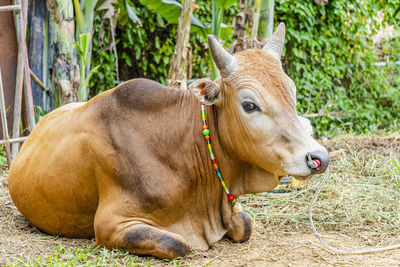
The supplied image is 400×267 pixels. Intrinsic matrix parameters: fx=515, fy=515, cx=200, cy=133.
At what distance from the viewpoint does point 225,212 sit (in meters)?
3.51

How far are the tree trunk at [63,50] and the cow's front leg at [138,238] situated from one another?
285 centimetres

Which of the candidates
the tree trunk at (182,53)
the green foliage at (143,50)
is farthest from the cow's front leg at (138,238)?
the green foliage at (143,50)

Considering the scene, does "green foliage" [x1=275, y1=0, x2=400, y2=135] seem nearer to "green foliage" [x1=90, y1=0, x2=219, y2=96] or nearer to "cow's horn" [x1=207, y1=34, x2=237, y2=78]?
"green foliage" [x1=90, y1=0, x2=219, y2=96]

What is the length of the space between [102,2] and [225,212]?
3.86m

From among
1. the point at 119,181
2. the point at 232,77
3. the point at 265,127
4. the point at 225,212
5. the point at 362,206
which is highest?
the point at 232,77

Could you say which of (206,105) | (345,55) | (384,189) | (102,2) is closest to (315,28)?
(345,55)

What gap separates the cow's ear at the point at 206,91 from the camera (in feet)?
10.7

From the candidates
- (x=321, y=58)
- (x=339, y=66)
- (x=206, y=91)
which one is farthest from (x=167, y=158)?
(x=339, y=66)

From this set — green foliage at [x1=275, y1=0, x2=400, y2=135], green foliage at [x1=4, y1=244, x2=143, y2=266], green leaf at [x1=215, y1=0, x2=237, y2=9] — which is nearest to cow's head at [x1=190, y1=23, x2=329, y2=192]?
green foliage at [x1=4, y1=244, x2=143, y2=266]

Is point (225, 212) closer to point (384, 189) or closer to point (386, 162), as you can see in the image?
point (384, 189)

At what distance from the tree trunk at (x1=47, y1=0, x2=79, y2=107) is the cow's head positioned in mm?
2875

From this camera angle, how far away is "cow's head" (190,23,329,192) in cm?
301

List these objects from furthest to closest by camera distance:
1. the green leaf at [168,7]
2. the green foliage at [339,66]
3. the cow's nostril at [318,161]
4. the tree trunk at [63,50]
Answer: the green foliage at [339,66]
the green leaf at [168,7]
the tree trunk at [63,50]
the cow's nostril at [318,161]

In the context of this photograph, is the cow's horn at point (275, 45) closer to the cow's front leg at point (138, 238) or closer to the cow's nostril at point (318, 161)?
the cow's nostril at point (318, 161)
